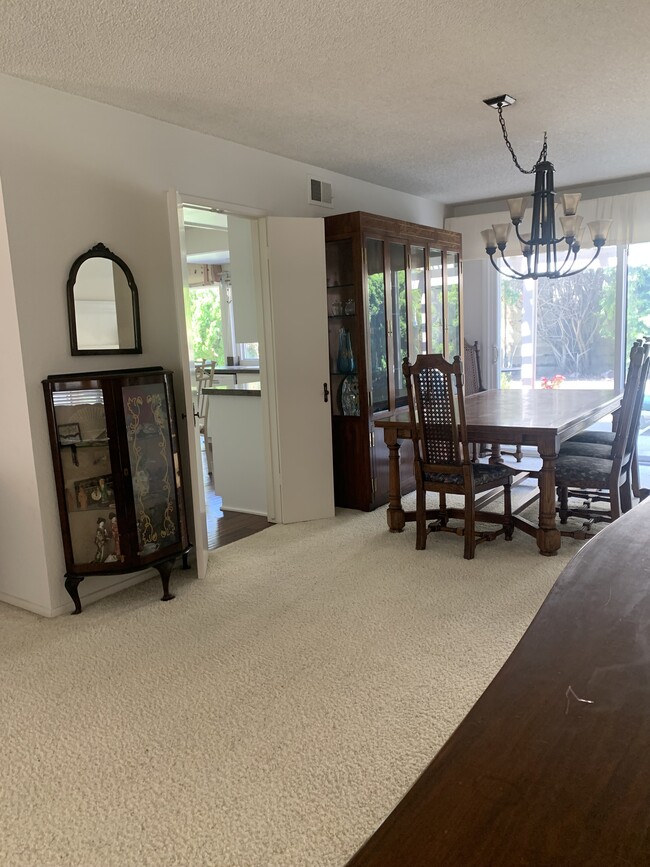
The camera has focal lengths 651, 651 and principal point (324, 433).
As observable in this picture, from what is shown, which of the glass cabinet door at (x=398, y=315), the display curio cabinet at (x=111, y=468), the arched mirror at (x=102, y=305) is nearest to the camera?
the display curio cabinet at (x=111, y=468)

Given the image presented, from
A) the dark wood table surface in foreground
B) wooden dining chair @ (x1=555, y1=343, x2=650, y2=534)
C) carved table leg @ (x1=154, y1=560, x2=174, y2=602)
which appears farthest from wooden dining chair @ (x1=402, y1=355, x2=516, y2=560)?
the dark wood table surface in foreground

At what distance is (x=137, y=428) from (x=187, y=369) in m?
0.46

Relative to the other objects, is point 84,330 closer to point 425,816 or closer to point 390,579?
point 390,579

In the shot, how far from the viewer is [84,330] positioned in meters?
3.32

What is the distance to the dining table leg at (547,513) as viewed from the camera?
147 inches

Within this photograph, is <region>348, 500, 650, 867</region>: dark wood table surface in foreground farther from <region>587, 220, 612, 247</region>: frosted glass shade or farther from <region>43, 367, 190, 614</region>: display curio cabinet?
<region>587, 220, 612, 247</region>: frosted glass shade

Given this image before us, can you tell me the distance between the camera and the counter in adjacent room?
4902mm

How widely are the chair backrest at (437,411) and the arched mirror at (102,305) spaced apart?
157 cm

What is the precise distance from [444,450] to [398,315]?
1682mm

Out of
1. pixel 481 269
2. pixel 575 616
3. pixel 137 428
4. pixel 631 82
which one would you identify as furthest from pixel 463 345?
pixel 575 616

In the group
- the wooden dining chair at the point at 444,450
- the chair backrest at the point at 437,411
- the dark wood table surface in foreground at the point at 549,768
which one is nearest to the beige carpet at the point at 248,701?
the wooden dining chair at the point at 444,450

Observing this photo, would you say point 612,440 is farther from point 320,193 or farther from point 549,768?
point 549,768

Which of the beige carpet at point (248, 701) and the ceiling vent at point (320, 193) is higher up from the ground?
the ceiling vent at point (320, 193)

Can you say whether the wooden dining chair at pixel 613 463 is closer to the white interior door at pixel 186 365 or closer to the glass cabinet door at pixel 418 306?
the glass cabinet door at pixel 418 306
